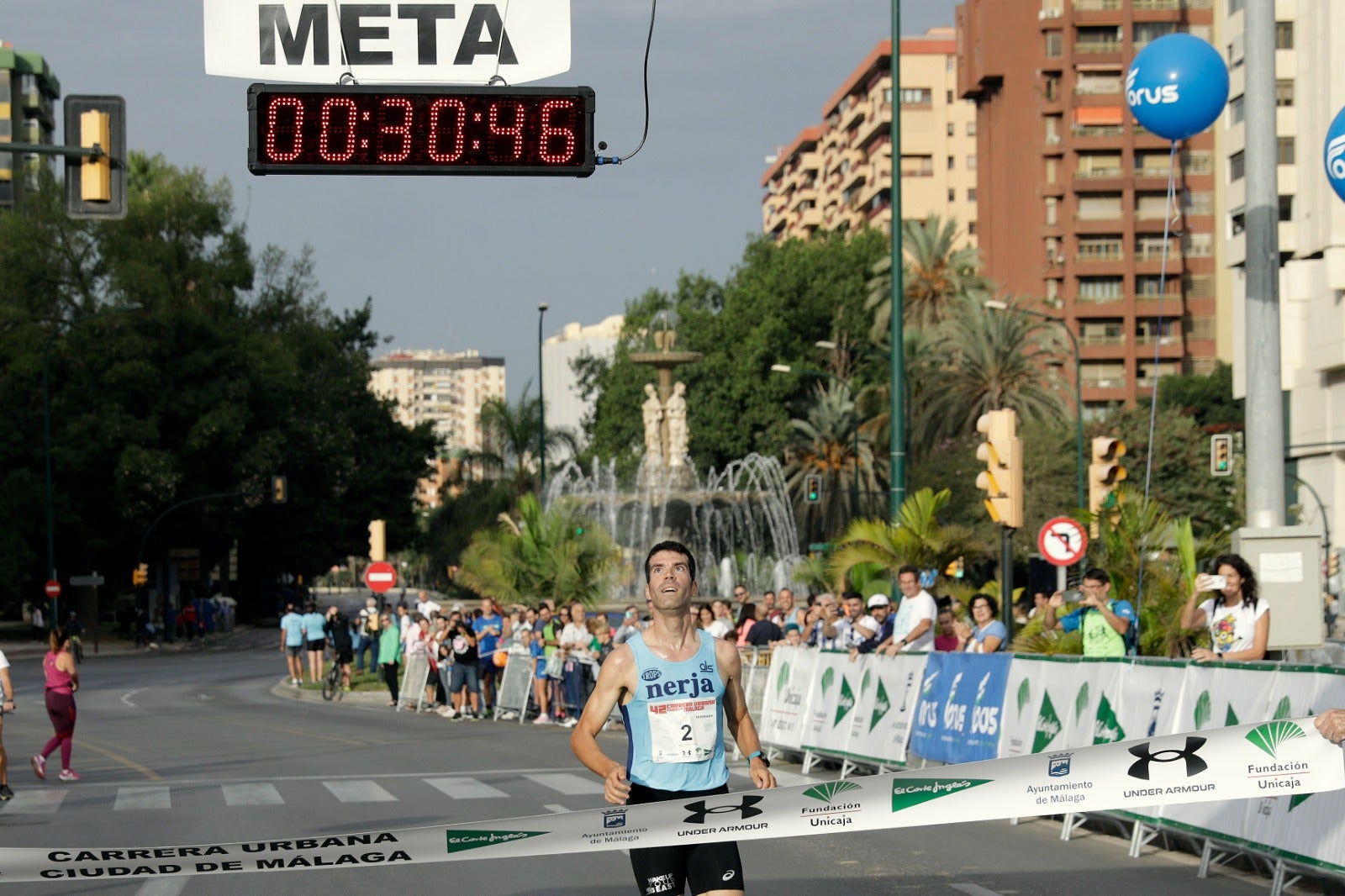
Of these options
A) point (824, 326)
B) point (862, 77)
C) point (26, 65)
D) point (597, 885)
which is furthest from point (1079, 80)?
point (597, 885)

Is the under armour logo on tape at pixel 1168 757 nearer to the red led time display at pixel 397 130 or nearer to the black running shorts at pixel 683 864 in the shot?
the black running shorts at pixel 683 864

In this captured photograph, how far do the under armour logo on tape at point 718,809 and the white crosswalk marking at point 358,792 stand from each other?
882 centimetres

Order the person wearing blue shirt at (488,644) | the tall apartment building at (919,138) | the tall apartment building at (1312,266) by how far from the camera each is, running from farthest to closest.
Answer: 1. the tall apartment building at (919,138)
2. the tall apartment building at (1312,266)
3. the person wearing blue shirt at (488,644)

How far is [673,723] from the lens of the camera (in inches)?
241

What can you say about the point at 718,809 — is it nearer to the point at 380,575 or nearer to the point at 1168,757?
the point at 1168,757

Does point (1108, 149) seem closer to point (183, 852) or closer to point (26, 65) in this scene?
point (26, 65)

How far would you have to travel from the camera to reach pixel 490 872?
10672 mm

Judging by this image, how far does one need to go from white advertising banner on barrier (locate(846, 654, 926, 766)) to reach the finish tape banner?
27.6 feet

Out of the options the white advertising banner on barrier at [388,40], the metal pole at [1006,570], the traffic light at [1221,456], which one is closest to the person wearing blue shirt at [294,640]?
the traffic light at [1221,456]

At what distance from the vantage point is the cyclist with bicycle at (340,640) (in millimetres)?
32125

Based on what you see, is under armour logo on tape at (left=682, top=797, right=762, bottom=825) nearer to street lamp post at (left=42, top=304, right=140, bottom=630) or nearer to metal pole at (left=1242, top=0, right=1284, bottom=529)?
metal pole at (left=1242, top=0, right=1284, bottom=529)

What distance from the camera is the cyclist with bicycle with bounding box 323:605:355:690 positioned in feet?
105

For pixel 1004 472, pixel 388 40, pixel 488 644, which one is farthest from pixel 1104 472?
pixel 488 644

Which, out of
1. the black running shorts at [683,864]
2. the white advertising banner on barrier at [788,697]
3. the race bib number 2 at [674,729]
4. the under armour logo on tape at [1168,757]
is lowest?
the white advertising banner on barrier at [788,697]
